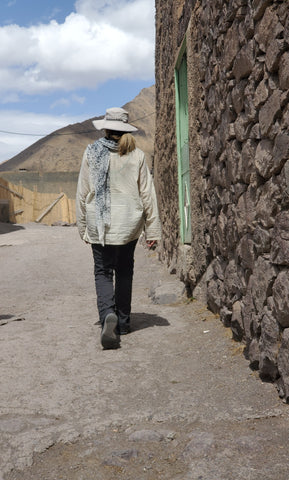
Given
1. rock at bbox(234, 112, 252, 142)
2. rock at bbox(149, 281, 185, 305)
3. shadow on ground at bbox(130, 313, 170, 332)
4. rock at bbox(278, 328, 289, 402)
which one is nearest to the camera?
rock at bbox(278, 328, 289, 402)

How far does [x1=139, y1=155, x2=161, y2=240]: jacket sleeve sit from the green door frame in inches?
59.9

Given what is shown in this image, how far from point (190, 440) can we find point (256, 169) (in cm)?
146

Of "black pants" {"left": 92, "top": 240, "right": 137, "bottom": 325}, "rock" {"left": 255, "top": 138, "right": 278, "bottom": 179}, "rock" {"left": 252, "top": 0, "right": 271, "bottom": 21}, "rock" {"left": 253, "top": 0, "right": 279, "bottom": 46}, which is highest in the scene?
"rock" {"left": 252, "top": 0, "right": 271, "bottom": 21}

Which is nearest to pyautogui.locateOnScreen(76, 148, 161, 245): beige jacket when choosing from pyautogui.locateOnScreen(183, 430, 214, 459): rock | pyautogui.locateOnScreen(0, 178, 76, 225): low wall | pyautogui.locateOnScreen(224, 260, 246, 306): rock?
pyautogui.locateOnScreen(224, 260, 246, 306): rock

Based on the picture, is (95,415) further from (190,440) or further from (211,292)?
(211,292)

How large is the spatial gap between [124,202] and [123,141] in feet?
1.45

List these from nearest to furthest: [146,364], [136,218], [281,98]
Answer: [281,98], [146,364], [136,218]

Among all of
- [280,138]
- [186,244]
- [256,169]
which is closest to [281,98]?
[280,138]

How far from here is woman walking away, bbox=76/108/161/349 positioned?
400cm

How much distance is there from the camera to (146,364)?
11.6 ft

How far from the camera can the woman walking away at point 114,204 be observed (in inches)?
158

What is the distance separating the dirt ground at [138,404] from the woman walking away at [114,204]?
0.50 m

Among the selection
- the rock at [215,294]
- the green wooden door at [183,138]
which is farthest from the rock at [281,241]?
the green wooden door at [183,138]

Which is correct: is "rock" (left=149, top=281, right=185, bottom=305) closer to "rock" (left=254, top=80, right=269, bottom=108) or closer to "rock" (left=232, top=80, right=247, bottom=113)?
"rock" (left=232, top=80, right=247, bottom=113)
